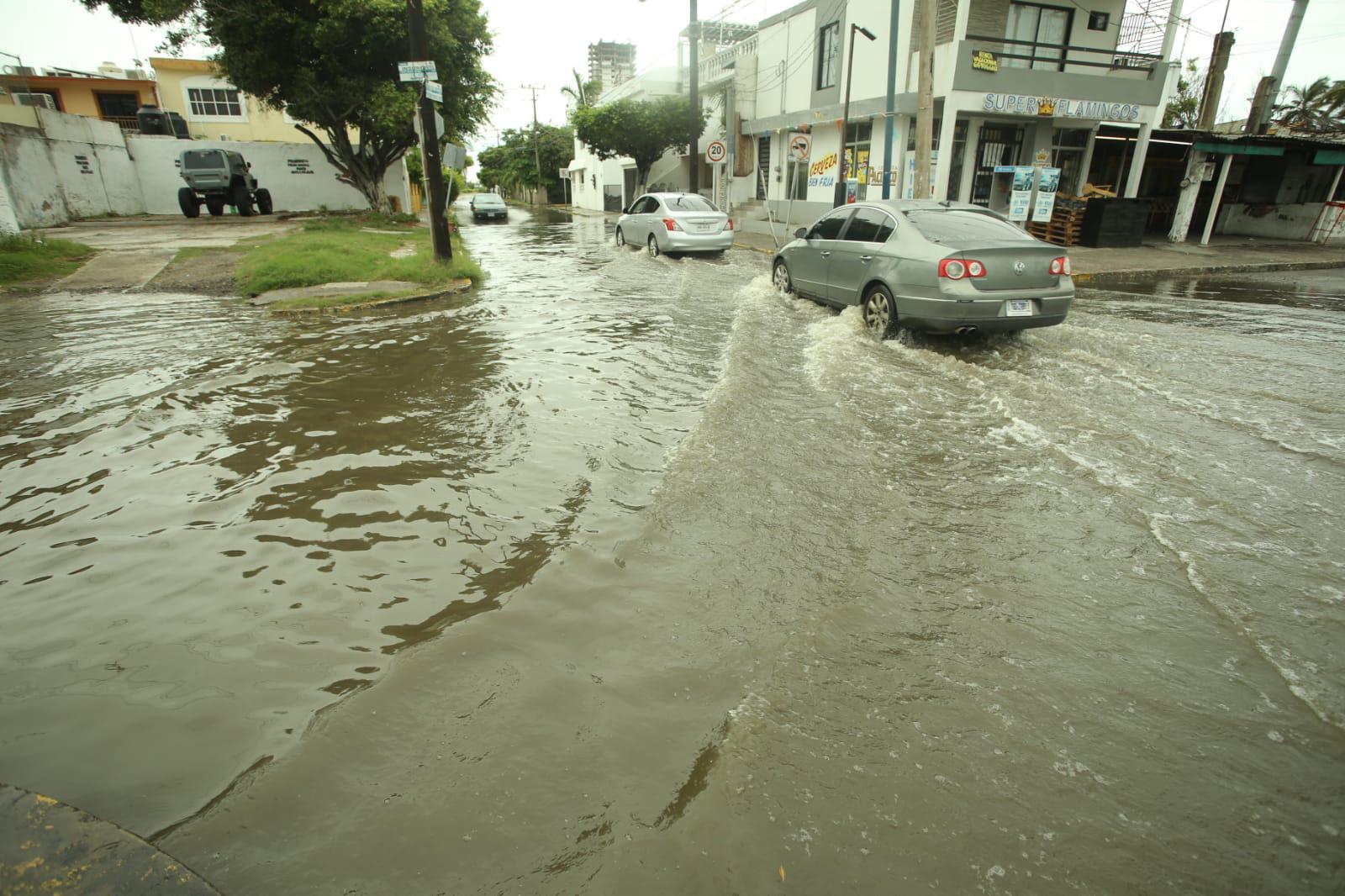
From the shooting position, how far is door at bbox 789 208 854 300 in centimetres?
874

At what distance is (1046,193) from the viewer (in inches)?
670

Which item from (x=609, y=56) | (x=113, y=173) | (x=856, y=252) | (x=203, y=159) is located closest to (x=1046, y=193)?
(x=856, y=252)

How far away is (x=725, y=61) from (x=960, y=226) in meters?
25.2

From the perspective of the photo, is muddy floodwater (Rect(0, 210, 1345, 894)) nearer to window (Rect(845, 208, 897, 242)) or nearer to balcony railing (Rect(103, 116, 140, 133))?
window (Rect(845, 208, 897, 242))

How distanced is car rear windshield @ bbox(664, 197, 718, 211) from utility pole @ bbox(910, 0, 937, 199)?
4556 mm

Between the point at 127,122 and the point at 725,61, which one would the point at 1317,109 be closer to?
the point at 725,61

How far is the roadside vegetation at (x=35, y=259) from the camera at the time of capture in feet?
36.5

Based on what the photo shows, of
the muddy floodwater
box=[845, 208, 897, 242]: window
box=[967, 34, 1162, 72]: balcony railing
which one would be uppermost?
box=[967, 34, 1162, 72]: balcony railing

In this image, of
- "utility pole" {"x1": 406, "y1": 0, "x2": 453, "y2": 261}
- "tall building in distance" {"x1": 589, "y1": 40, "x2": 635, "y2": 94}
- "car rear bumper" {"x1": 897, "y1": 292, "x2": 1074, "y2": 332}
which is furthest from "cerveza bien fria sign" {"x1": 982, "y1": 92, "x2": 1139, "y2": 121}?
"tall building in distance" {"x1": 589, "y1": 40, "x2": 635, "y2": 94}

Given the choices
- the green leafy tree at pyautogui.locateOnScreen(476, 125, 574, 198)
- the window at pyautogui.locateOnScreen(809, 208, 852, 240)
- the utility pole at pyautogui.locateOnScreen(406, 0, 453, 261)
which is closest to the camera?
the window at pyautogui.locateOnScreen(809, 208, 852, 240)

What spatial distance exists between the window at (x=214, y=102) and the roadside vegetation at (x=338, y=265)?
2244cm

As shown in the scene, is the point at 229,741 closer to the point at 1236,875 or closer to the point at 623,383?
the point at 1236,875

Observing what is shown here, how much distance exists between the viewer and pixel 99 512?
12.3 feet

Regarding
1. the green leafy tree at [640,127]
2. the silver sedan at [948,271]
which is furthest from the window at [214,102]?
the silver sedan at [948,271]
